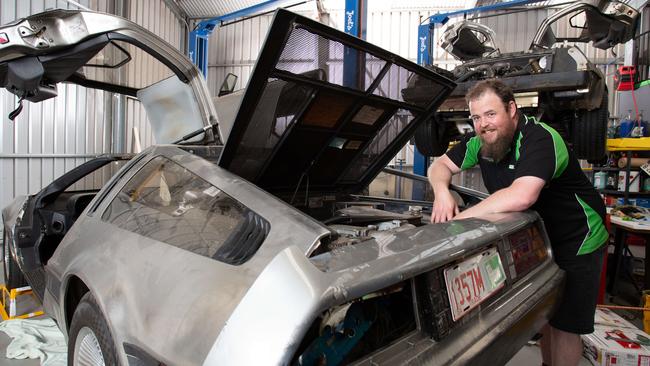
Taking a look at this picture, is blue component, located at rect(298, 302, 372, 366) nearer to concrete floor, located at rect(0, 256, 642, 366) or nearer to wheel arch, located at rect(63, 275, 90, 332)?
wheel arch, located at rect(63, 275, 90, 332)

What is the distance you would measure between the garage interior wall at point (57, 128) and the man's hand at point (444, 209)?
404 centimetres

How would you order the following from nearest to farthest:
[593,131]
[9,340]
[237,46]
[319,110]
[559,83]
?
1. [319,110]
2. [9,340]
3. [559,83]
4. [593,131]
5. [237,46]

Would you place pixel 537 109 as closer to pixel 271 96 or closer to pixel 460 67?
pixel 460 67

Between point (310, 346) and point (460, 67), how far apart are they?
3.84 meters

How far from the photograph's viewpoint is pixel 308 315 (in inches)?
29.0

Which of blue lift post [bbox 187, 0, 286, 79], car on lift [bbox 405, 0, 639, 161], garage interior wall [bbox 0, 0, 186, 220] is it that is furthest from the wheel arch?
blue lift post [bbox 187, 0, 286, 79]

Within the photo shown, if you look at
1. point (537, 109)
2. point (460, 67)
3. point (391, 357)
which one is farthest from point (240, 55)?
point (391, 357)

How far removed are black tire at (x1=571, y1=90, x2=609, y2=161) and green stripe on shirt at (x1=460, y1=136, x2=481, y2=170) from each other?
1.81 m

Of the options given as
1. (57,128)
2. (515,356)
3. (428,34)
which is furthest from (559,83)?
(57,128)

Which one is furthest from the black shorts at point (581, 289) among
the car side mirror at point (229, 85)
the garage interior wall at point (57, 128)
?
the garage interior wall at point (57, 128)

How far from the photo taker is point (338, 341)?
0.95 metres

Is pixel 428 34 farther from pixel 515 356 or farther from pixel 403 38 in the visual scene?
pixel 515 356

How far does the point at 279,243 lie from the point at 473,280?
667mm

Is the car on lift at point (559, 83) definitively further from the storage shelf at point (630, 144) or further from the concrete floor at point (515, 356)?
the concrete floor at point (515, 356)
